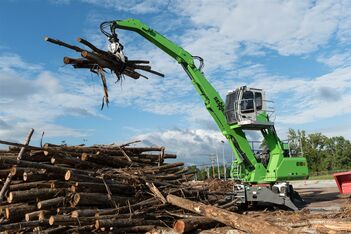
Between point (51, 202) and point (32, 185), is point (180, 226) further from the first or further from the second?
point (32, 185)

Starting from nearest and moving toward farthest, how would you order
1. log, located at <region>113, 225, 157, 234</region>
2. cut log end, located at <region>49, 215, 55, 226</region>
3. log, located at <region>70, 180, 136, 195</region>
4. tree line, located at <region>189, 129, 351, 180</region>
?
cut log end, located at <region>49, 215, 55, 226</region> → log, located at <region>113, 225, 157, 234</region> → log, located at <region>70, 180, 136, 195</region> → tree line, located at <region>189, 129, 351, 180</region>

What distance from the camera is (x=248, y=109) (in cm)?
1457

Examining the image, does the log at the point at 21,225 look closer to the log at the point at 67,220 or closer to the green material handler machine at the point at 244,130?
the log at the point at 67,220

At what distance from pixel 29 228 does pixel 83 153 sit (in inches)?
93.9

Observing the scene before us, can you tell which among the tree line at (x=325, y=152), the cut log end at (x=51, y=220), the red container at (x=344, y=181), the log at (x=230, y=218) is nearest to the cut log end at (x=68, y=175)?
the cut log end at (x=51, y=220)

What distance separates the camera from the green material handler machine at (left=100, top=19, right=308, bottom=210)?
564 inches

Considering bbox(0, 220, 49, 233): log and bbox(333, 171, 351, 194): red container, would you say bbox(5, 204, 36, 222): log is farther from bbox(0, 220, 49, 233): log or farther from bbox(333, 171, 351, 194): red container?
bbox(333, 171, 351, 194): red container

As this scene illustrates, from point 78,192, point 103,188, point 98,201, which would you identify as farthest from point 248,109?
point 78,192

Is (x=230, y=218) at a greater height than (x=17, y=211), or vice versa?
(x=17, y=211)

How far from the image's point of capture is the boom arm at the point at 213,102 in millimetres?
14810

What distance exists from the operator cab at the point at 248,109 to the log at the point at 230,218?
5.20 meters

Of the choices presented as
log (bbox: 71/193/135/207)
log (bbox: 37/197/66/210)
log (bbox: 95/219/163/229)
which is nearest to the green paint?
log (bbox: 95/219/163/229)

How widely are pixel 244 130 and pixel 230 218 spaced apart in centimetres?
650

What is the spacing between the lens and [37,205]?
8.73 m
